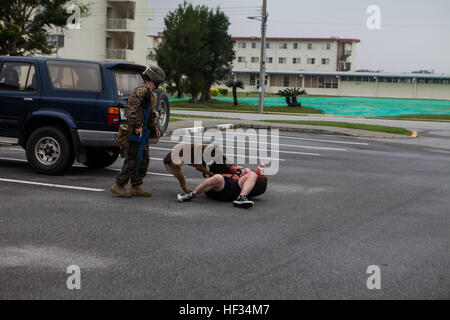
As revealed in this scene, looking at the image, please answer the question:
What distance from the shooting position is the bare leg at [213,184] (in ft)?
26.2

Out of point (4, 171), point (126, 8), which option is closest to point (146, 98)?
point (4, 171)

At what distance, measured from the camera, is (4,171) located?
10.4m

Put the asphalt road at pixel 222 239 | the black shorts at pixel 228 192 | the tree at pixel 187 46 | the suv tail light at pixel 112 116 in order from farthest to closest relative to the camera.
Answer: the tree at pixel 187 46 < the suv tail light at pixel 112 116 < the black shorts at pixel 228 192 < the asphalt road at pixel 222 239

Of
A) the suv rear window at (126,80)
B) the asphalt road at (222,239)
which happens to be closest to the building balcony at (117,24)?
the asphalt road at (222,239)

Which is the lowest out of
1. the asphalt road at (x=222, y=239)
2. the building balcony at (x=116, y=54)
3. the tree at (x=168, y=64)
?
the asphalt road at (x=222, y=239)

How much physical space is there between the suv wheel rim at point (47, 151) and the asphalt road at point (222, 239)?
1.00 ft

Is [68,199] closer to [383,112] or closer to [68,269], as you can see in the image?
[68,269]

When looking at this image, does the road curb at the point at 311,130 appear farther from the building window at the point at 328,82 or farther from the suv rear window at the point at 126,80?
the building window at the point at 328,82

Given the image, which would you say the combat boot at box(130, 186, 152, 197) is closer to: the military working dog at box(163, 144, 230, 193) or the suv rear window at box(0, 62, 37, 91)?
the military working dog at box(163, 144, 230, 193)

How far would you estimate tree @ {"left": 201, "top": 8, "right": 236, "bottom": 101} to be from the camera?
49000mm

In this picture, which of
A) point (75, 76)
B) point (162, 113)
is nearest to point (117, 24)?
point (162, 113)

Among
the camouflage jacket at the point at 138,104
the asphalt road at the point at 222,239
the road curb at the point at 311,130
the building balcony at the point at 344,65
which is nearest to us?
the asphalt road at the point at 222,239
